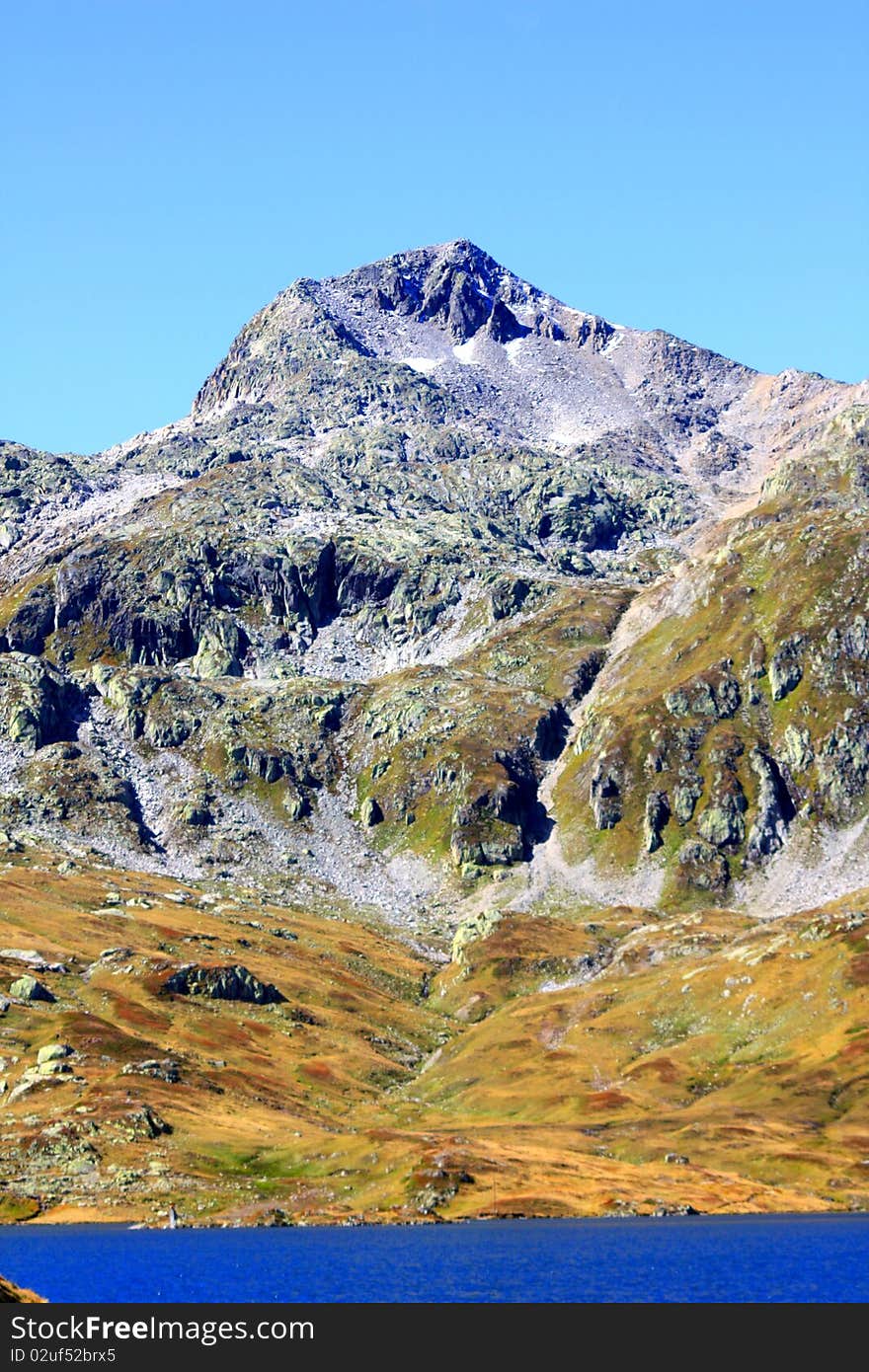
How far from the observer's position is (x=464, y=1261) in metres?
109

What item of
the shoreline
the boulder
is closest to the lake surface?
the shoreline

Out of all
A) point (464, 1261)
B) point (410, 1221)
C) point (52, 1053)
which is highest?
point (464, 1261)

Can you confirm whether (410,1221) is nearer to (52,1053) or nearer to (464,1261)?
(464,1261)

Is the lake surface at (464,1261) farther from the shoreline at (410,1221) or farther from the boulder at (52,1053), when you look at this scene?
the boulder at (52,1053)

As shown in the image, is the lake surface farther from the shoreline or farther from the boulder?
the boulder

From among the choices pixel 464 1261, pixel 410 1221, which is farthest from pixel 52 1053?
pixel 464 1261

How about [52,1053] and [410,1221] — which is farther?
[52,1053]

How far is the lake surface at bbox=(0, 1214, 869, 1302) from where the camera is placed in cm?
8981

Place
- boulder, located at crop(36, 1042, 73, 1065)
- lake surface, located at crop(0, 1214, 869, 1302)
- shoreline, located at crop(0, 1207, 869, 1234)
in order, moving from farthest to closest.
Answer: boulder, located at crop(36, 1042, 73, 1065), shoreline, located at crop(0, 1207, 869, 1234), lake surface, located at crop(0, 1214, 869, 1302)

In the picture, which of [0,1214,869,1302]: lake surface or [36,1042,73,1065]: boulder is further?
[36,1042,73,1065]: boulder

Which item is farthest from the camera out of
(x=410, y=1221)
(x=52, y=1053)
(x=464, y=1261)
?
(x=52, y=1053)

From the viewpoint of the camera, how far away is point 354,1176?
156m
